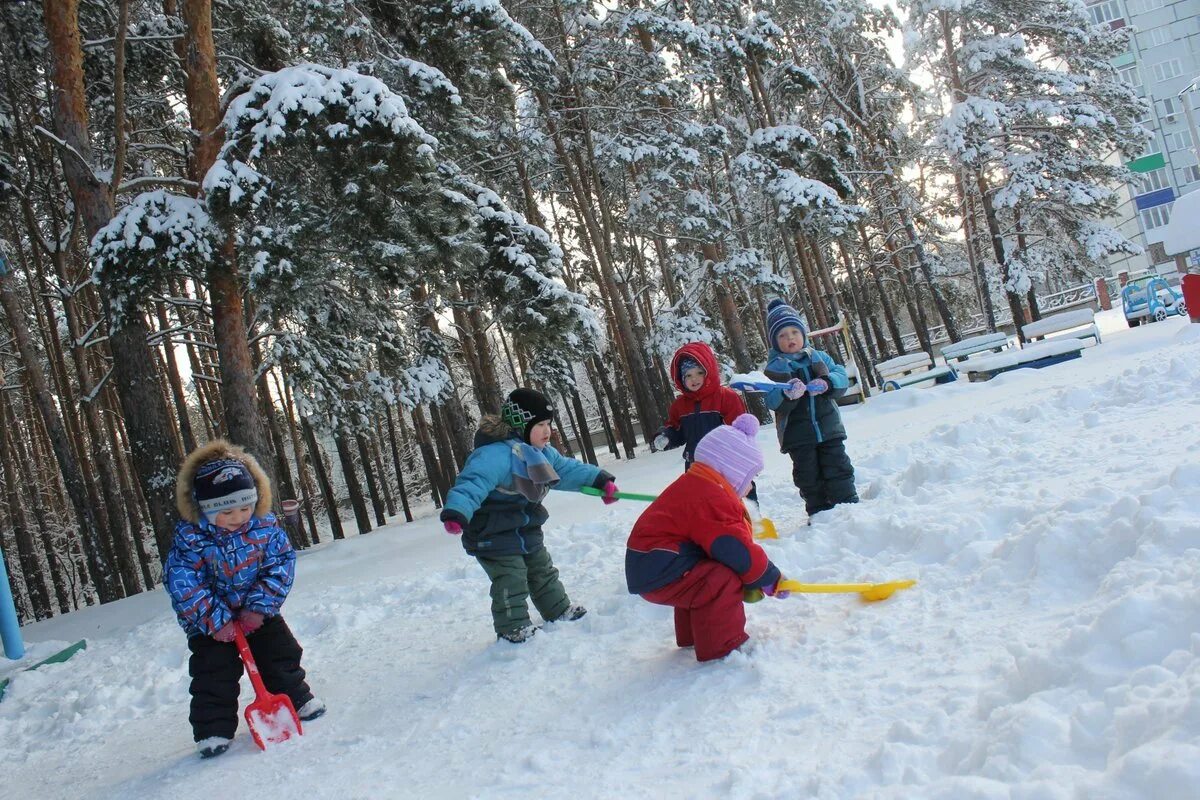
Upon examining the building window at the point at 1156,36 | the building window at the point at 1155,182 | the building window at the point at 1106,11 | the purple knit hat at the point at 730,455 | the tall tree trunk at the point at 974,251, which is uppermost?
the building window at the point at 1106,11

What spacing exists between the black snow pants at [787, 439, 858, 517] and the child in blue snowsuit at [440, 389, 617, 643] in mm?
1785

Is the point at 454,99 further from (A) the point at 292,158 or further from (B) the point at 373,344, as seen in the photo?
(B) the point at 373,344

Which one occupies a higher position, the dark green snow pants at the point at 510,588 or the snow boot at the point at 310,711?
the dark green snow pants at the point at 510,588

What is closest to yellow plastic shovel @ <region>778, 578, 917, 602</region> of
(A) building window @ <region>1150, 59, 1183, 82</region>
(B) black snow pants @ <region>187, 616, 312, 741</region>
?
(B) black snow pants @ <region>187, 616, 312, 741</region>

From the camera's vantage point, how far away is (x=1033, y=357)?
13430mm

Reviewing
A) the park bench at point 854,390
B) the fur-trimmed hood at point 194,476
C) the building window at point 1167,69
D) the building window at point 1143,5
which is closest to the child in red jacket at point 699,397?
the fur-trimmed hood at point 194,476

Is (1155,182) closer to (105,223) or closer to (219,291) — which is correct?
(219,291)

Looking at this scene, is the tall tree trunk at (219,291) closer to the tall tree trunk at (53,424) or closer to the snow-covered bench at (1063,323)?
the tall tree trunk at (53,424)

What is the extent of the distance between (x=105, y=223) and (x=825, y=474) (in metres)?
8.19

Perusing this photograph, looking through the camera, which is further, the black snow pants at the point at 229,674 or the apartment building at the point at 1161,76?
the apartment building at the point at 1161,76

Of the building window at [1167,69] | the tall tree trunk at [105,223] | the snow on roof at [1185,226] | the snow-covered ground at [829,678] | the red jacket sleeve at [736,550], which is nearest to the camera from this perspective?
the snow-covered ground at [829,678]

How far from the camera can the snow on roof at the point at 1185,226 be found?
11859mm

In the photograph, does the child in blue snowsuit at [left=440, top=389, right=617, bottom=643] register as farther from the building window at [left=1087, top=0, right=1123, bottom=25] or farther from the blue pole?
the building window at [left=1087, top=0, right=1123, bottom=25]

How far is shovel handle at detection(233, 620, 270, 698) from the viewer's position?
147 inches
